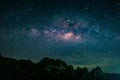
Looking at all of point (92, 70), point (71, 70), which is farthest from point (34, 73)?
point (92, 70)

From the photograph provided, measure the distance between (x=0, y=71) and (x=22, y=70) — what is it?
7493 millimetres

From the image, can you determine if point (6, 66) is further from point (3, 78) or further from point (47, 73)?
point (47, 73)

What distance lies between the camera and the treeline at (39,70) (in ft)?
257

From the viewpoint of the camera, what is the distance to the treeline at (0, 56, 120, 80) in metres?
78.4

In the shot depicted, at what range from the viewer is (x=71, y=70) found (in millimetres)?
91125

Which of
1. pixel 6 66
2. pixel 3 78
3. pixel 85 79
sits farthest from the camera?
pixel 85 79

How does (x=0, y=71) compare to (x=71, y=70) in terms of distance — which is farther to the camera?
(x=71, y=70)

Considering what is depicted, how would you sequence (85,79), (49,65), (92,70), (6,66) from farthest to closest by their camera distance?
(92,70)
(85,79)
(49,65)
(6,66)

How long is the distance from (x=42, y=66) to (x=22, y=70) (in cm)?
875

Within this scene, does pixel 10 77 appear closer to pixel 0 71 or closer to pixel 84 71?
pixel 0 71

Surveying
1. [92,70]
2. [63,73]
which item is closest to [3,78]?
[63,73]

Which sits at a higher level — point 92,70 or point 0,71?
point 92,70

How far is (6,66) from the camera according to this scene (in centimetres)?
8100

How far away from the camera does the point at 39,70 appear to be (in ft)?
271
